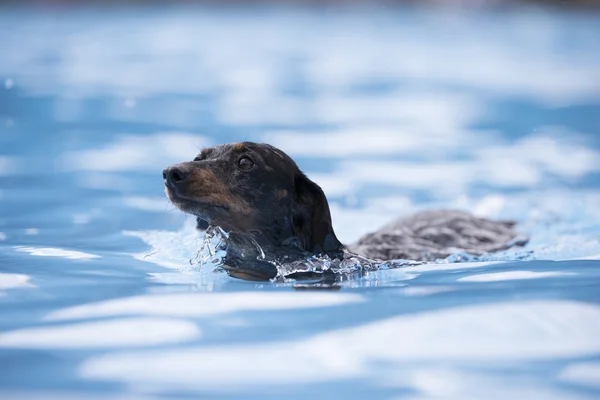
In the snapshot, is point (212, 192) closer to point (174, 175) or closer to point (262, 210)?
point (174, 175)

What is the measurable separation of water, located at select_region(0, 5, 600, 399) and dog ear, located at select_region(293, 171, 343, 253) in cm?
33

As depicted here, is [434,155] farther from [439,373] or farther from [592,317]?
[439,373]

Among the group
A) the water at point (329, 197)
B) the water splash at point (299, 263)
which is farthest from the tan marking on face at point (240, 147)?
the water at point (329, 197)

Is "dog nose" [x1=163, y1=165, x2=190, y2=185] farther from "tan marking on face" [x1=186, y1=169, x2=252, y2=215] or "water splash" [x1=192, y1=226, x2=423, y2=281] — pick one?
"water splash" [x1=192, y1=226, x2=423, y2=281]

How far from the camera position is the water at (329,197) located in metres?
3.43

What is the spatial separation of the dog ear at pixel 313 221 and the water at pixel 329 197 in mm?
334

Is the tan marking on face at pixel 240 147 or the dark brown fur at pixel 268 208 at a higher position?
the tan marking on face at pixel 240 147

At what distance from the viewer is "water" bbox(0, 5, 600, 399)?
3428mm

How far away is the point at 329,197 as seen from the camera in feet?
27.1

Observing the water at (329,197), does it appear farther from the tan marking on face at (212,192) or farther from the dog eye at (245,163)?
the dog eye at (245,163)

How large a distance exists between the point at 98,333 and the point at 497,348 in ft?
5.54

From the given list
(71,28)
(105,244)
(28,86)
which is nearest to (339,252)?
(105,244)

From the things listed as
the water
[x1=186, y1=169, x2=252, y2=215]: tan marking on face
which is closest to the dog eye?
[x1=186, y1=169, x2=252, y2=215]: tan marking on face

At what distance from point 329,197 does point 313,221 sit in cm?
333
